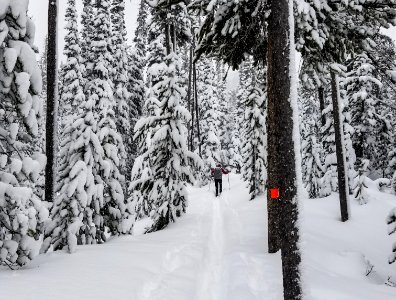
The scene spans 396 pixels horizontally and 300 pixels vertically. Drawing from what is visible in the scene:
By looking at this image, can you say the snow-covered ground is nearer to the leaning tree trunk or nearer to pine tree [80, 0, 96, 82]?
the leaning tree trunk

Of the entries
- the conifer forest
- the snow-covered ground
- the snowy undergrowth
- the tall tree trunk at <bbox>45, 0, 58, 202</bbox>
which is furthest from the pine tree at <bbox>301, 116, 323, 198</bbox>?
the tall tree trunk at <bbox>45, 0, 58, 202</bbox>

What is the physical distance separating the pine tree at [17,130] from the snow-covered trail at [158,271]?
0.54 m

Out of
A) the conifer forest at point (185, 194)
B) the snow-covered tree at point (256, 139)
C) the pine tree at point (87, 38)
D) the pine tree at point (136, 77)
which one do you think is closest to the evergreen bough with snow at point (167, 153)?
the conifer forest at point (185, 194)

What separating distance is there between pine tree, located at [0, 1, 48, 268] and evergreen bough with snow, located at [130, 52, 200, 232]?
681cm

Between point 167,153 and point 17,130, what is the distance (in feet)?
25.4

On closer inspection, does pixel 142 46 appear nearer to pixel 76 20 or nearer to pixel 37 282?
pixel 76 20

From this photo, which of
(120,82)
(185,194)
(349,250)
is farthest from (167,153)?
(120,82)

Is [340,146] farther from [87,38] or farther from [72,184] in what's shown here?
[87,38]

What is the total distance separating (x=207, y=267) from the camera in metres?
8.31

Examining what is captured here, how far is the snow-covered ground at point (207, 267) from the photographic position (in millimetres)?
5605

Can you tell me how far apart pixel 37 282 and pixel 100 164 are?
4846 mm

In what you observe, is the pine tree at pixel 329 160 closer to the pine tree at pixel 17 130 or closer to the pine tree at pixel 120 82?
the pine tree at pixel 120 82

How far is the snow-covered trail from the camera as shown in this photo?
17.5 ft

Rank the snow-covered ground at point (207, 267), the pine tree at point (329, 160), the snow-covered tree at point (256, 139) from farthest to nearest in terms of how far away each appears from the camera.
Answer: the pine tree at point (329, 160)
the snow-covered tree at point (256, 139)
the snow-covered ground at point (207, 267)
